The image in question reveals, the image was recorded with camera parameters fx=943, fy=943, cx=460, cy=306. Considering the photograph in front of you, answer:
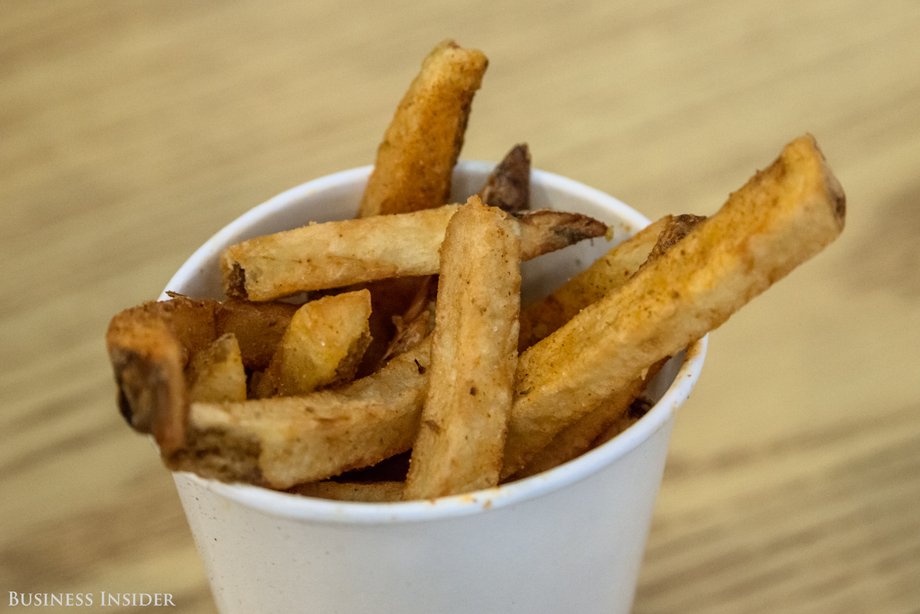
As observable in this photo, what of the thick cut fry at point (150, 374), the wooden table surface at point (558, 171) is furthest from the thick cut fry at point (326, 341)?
the wooden table surface at point (558, 171)

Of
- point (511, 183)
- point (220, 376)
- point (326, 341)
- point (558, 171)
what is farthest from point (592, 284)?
point (558, 171)

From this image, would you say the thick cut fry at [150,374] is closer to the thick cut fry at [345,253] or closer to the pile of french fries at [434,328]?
the pile of french fries at [434,328]

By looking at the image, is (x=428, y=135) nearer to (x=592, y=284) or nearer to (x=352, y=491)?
(x=592, y=284)

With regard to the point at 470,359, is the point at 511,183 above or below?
above

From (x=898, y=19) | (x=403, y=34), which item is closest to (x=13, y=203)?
(x=403, y=34)

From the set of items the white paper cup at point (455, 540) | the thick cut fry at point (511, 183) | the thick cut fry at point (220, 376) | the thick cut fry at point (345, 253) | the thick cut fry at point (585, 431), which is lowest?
the white paper cup at point (455, 540)

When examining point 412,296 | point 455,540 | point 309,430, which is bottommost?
point 455,540

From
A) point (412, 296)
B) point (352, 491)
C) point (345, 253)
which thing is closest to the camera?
point (352, 491)
